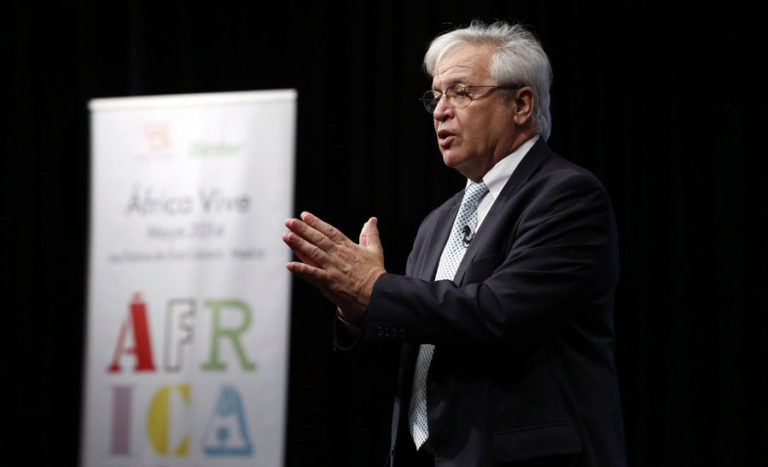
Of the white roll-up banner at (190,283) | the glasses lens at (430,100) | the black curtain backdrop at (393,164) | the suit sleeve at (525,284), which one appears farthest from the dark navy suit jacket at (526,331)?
the white roll-up banner at (190,283)

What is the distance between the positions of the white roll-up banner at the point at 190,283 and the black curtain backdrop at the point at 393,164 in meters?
0.17

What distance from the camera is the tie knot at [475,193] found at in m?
2.13

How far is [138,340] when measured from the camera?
12.3 ft

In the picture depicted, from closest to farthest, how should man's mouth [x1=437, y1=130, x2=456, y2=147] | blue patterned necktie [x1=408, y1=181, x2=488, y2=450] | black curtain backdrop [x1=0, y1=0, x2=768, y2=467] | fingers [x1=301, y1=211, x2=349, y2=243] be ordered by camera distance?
fingers [x1=301, y1=211, x2=349, y2=243], blue patterned necktie [x1=408, y1=181, x2=488, y2=450], man's mouth [x1=437, y1=130, x2=456, y2=147], black curtain backdrop [x1=0, y1=0, x2=768, y2=467]

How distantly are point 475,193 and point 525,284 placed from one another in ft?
1.53

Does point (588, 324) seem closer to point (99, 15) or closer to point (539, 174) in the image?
point (539, 174)

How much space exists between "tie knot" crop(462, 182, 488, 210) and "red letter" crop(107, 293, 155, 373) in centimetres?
207

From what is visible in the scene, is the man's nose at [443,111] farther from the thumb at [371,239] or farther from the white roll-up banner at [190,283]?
the white roll-up banner at [190,283]

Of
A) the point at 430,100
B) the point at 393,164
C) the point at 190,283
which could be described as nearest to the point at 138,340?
the point at 190,283

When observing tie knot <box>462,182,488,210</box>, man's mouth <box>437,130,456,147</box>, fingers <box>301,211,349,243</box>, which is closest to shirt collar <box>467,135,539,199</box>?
tie knot <box>462,182,488,210</box>

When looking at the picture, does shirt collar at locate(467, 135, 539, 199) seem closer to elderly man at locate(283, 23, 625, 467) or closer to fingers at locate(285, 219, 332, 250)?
elderly man at locate(283, 23, 625, 467)

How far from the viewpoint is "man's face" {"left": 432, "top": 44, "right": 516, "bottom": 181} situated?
219 centimetres

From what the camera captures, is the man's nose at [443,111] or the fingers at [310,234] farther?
the man's nose at [443,111]

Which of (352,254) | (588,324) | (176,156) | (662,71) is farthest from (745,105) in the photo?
(176,156)
